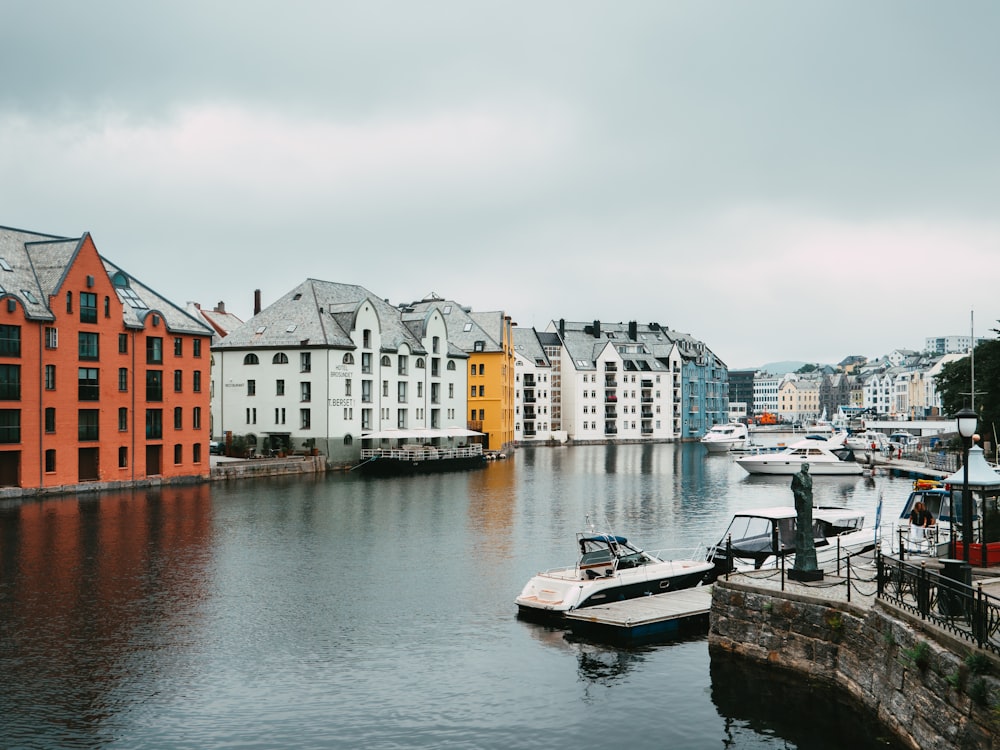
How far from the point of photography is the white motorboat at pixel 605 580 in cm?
2970

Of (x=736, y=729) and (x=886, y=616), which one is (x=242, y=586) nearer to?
(x=736, y=729)

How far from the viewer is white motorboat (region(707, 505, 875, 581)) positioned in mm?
33594

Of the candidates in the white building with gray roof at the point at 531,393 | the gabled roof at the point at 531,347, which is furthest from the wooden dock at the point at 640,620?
the gabled roof at the point at 531,347

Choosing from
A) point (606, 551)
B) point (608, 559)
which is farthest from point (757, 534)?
point (608, 559)

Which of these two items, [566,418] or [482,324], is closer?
[482,324]

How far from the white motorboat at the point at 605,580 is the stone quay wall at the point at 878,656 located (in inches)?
212

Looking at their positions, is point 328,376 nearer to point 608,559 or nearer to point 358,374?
point 358,374

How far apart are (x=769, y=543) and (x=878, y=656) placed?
15690 millimetres

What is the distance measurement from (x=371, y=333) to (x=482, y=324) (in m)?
33.9

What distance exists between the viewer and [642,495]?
7038 cm

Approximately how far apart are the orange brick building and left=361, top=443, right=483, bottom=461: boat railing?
19856 mm

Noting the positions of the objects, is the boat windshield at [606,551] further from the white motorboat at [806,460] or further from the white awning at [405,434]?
the white awning at [405,434]

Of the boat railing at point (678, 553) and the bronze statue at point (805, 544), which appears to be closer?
the bronze statue at point (805, 544)

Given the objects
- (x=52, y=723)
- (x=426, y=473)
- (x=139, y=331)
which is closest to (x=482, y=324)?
(x=426, y=473)
